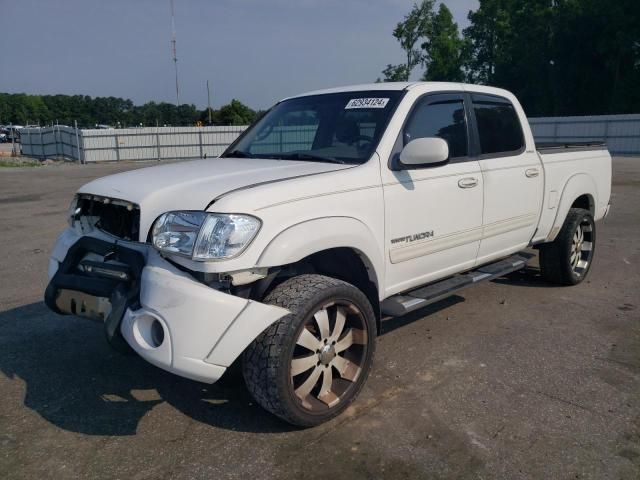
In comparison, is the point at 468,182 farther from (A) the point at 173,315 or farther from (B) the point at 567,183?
(A) the point at 173,315

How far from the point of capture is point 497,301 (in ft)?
17.9

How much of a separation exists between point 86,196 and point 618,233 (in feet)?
26.4

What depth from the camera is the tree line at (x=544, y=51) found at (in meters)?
40.8

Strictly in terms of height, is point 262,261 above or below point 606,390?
above

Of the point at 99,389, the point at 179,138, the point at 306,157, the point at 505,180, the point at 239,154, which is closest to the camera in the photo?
the point at 99,389

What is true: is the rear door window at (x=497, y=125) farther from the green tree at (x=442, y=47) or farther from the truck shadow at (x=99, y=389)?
the green tree at (x=442, y=47)

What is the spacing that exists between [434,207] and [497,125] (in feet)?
4.45

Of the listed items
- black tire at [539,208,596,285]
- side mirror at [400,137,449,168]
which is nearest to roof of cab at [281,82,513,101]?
side mirror at [400,137,449,168]

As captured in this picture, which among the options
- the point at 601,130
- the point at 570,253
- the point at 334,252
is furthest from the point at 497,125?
the point at 601,130

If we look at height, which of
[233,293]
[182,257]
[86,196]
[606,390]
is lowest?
[606,390]

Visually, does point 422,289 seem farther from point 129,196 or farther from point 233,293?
point 129,196

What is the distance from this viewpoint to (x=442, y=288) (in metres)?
4.13

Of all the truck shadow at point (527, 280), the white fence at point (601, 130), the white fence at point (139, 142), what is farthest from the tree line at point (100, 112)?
the truck shadow at point (527, 280)

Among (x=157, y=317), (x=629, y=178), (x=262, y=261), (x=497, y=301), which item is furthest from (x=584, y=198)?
(x=629, y=178)
